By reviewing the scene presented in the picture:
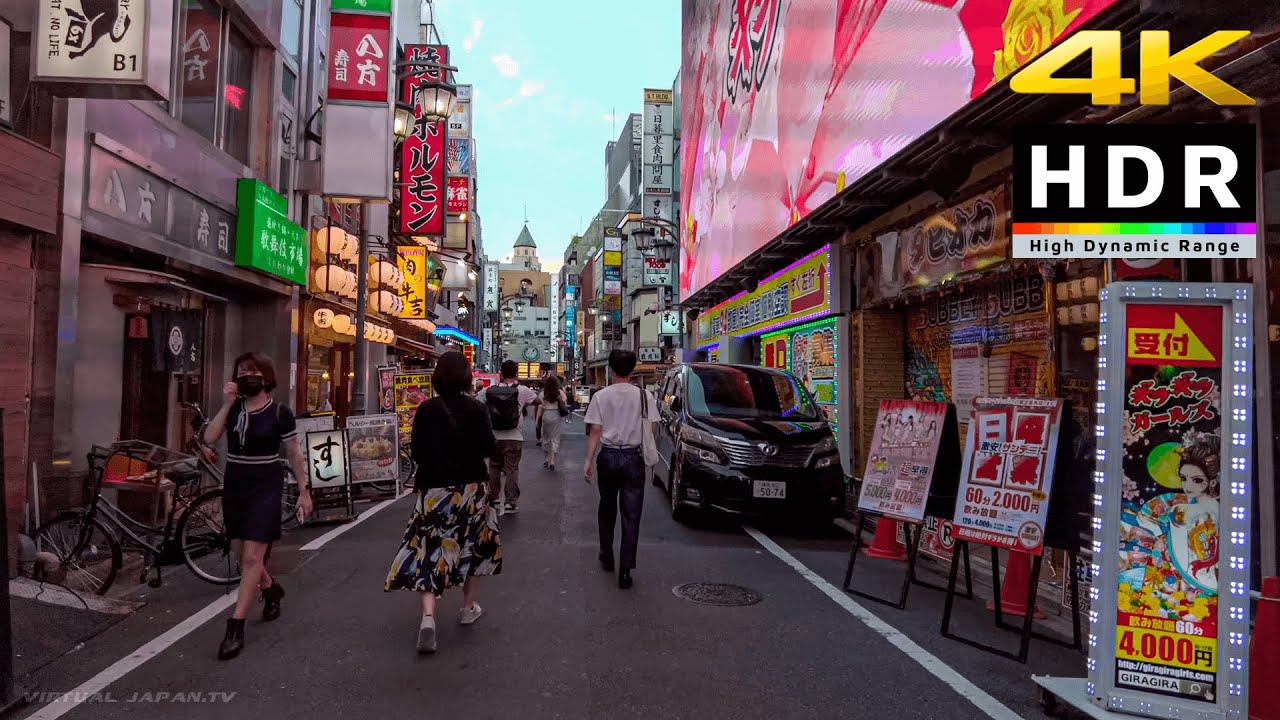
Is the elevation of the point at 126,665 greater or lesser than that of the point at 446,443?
lesser

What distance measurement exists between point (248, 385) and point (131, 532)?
2654 mm

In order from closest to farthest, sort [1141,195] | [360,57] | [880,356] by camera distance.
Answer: [1141,195] < [880,356] < [360,57]

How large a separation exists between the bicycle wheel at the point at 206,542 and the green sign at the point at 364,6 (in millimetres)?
11868

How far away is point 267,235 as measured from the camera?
13.2 meters

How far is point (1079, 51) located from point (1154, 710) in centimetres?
449

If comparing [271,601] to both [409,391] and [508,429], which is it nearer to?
[508,429]

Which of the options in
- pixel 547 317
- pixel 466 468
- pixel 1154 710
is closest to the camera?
pixel 1154 710

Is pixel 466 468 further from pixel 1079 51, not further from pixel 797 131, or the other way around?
pixel 797 131

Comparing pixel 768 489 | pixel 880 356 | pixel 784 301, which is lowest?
pixel 768 489

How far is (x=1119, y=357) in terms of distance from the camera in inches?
145

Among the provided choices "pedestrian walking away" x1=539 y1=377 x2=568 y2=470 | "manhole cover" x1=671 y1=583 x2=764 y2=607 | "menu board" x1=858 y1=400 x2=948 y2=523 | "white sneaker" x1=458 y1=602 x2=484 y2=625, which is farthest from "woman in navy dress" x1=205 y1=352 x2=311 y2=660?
"pedestrian walking away" x1=539 y1=377 x2=568 y2=470

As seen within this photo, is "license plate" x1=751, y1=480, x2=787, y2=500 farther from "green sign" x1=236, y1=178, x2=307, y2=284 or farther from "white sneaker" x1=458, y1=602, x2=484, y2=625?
"green sign" x1=236, y1=178, x2=307, y2=284

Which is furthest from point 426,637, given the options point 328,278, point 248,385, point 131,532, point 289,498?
point 328,278

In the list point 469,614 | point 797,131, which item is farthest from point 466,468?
point 797,131
